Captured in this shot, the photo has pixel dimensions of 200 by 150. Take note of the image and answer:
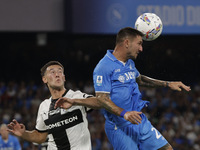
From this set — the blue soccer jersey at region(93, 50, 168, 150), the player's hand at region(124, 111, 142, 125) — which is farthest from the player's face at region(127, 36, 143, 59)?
the player's hand at region(124, 111, 142, 125)

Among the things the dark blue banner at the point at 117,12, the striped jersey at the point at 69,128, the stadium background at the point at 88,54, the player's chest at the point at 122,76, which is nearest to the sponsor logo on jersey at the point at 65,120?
the striped jersey at the point at 69,128

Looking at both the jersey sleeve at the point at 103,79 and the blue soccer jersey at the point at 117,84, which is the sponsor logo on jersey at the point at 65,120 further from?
the jersey sleeve at the point at 103,79

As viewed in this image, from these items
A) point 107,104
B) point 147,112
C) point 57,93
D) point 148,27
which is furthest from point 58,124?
point 147,112

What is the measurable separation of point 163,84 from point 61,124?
1.32 metres

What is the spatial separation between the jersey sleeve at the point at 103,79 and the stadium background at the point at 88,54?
2828 millimetres

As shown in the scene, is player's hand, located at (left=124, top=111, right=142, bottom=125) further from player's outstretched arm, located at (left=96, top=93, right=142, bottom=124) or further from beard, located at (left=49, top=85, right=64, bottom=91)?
beard, located at (left=49, top=85, right=64, bottom=91)

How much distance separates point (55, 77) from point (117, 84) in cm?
79

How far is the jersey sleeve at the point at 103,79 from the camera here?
478 cm

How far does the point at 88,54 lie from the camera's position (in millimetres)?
17219

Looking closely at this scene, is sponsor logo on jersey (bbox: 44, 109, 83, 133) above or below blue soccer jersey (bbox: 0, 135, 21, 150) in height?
above

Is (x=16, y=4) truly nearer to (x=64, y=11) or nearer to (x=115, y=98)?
(x=64, y=11)

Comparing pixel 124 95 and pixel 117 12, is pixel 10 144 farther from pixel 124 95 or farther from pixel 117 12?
pixel 124 95

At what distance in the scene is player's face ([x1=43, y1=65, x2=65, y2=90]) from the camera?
523 centimetres

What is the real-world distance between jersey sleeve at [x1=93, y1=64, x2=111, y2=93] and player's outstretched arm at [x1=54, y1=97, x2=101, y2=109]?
138mm
